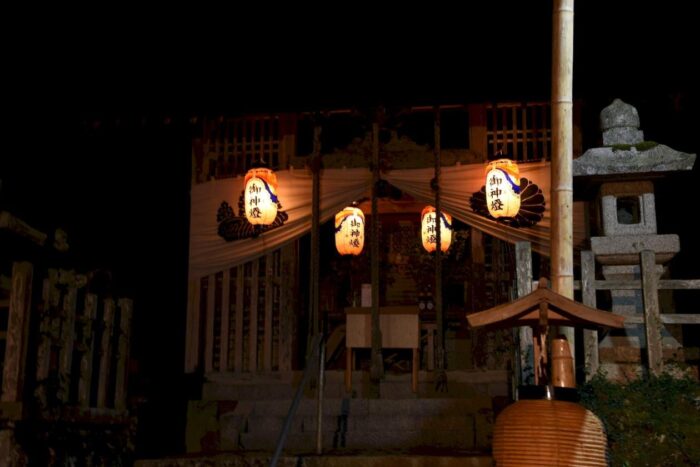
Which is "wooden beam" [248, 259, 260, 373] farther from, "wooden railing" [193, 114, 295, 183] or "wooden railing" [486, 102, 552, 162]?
"wooden railing" [486, 102, 552, 162]

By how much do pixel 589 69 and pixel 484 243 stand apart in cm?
355

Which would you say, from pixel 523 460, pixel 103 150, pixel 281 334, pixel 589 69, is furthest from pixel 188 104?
pixel 523 460

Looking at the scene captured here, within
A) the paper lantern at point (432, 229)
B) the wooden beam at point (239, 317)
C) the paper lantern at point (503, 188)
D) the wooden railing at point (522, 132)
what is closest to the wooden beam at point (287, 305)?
the wooden beam at point (239, 317)

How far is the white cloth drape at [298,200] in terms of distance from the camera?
43.3 ft

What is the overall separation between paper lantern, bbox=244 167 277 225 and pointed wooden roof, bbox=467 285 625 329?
6.94m

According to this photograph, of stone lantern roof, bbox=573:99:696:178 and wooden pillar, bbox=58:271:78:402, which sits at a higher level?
stone lantern roof, bbox=573:99:696:178

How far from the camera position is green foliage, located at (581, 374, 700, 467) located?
7367mm

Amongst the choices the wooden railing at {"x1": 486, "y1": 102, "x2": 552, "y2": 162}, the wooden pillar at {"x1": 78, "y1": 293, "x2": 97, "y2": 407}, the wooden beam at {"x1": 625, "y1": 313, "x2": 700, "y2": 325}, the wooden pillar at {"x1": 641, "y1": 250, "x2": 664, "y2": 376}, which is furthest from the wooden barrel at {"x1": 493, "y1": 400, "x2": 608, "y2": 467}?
the wooden railing at {"x1": 486, "y1": 102, "x2": 552, "y2": 162}

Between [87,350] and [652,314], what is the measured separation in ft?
21.1

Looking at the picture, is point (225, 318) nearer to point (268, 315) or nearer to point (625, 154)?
point (268, 315)

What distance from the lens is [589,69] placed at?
1271 cm

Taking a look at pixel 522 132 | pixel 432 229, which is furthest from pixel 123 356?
pixel 522 132

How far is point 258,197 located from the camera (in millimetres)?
12891

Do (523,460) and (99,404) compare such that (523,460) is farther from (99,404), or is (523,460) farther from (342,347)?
(342,347)
